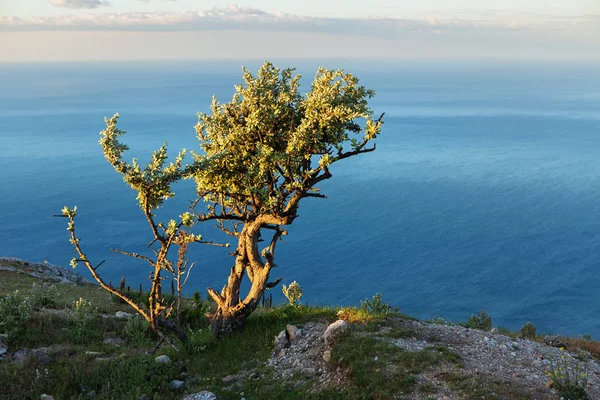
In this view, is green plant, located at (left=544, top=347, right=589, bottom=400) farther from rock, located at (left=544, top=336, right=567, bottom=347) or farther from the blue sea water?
the blue sea water

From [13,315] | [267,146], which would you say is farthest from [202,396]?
[13,315]

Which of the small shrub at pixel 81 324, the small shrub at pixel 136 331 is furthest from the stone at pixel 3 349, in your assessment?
the small shrub at pixel 136 331

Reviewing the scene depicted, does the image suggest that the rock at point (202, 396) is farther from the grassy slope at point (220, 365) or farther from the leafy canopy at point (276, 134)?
Answer: the leafy canopy at point (276, 134)

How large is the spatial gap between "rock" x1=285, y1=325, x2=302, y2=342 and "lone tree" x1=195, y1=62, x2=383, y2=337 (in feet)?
7.28

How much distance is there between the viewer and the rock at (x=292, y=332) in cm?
1788

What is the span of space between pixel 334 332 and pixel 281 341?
2.27m

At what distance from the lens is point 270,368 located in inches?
644

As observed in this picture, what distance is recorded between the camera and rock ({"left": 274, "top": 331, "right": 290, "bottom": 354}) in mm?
17578

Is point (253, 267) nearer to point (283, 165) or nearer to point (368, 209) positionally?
point (283, 165)

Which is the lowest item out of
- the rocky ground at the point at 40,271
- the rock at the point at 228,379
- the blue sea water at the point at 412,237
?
the blue sea water at the point at 412,237

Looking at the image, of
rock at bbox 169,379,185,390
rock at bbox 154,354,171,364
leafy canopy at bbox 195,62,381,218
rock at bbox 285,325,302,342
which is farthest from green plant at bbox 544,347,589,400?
rock at bbox 154,354,171,364

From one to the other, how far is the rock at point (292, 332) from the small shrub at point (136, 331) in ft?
23.2

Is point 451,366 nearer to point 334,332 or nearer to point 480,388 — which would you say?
point 480,388

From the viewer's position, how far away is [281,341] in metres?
17.8
